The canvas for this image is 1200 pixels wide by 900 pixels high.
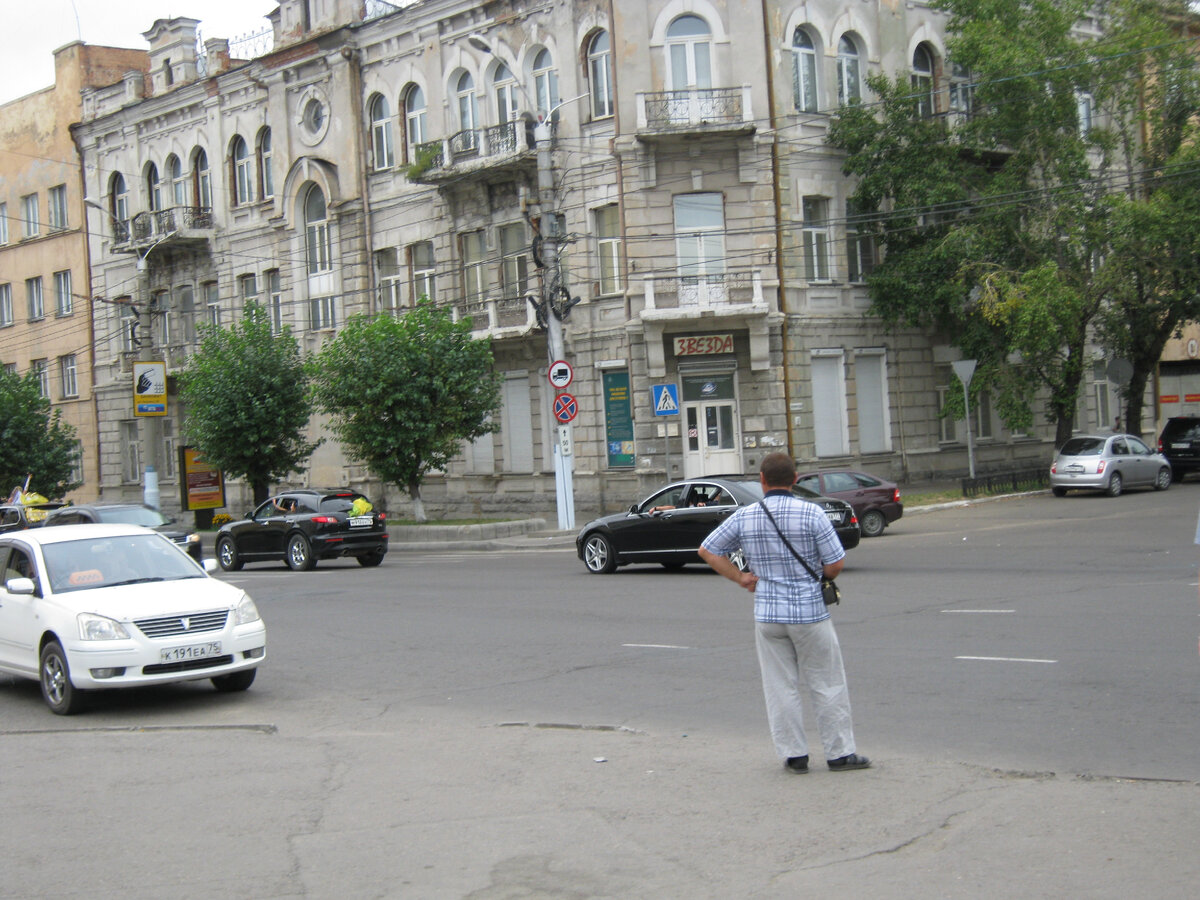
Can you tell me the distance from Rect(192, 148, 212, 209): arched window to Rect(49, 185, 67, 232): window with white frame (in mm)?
9431

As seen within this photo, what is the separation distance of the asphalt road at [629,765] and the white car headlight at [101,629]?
0.69m

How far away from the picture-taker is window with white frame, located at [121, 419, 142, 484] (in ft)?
166

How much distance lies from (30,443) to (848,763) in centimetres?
4356

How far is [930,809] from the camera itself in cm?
643

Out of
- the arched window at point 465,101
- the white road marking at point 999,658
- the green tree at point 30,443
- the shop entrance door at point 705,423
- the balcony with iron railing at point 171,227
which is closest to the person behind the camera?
the white road marking at point 999,658

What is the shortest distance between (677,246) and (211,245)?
70.4ft

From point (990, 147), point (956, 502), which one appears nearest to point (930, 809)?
point (956, 502)

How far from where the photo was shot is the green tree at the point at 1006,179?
32.3 meters

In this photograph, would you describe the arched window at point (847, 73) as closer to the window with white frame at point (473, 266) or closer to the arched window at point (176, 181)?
the window with white frame at point (473, 266)

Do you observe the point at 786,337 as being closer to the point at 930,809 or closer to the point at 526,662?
the point at 526,662

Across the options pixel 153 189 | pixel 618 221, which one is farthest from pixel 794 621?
pixel 153 189

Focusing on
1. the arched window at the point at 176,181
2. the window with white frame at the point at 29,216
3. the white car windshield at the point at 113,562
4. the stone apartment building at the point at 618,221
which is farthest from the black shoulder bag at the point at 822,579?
the window with white frame at the point at 29,216

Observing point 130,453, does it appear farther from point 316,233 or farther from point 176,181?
point 316,233

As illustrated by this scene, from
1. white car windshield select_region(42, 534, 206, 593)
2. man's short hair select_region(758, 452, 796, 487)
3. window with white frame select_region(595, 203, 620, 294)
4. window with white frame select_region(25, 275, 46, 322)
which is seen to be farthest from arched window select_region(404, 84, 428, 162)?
man's short hair select_region(758, 452, 796, 487)
